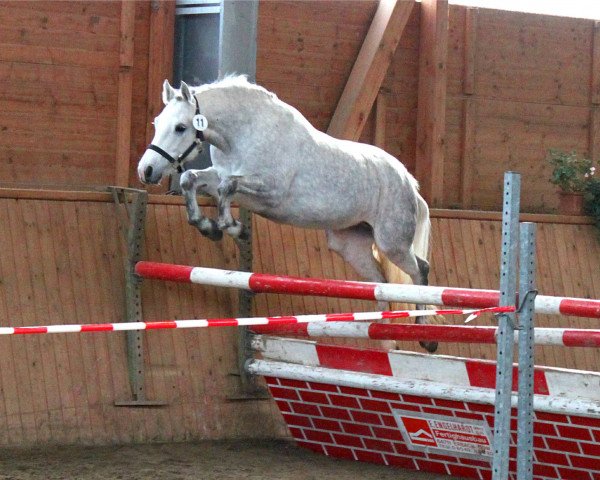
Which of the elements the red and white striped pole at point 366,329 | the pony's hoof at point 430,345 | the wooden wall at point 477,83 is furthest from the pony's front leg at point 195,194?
the wooden wall at point 477,83

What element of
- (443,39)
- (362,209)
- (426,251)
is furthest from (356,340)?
(443,39)

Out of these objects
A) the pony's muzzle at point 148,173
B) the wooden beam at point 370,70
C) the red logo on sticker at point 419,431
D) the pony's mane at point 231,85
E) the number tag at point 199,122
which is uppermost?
the wooden beam at point 370,70

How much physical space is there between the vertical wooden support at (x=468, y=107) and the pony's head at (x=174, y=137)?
188 inches

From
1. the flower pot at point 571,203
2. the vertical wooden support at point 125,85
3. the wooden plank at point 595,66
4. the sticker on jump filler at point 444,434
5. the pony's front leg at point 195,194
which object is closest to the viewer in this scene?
the sticker on jump filler at point 444,434

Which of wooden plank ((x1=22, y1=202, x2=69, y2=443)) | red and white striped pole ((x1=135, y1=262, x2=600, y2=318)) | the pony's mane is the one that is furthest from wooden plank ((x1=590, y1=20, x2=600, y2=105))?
wooden plank ((x1=22, y1=202, x2=69, y2=443))

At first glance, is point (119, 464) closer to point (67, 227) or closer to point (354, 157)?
point (67, 227)

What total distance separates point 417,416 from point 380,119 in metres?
4.49

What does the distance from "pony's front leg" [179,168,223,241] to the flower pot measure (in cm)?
373

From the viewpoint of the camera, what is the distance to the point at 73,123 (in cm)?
795

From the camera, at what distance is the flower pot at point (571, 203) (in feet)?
27.1

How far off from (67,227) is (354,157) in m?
1.44

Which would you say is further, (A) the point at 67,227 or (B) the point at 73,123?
(B) the point at 73,123

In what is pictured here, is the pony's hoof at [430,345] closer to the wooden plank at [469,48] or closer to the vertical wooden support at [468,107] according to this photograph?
the vertical wooden support at [468,107]

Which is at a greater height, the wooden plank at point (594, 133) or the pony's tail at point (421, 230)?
the wooden plank at point (594, 133)
